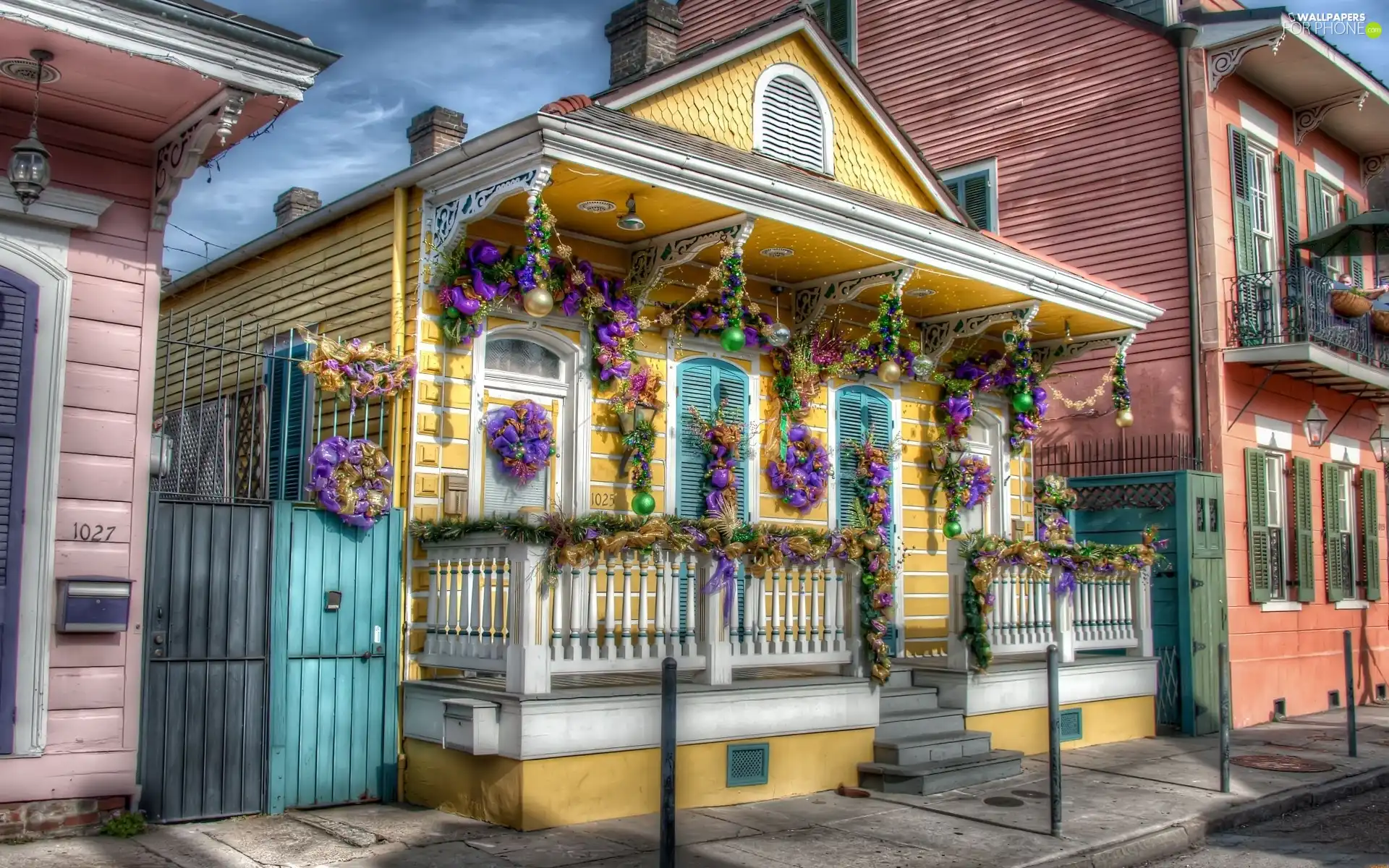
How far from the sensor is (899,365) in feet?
41.6

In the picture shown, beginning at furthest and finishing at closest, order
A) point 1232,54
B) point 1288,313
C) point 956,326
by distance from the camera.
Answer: point 1288,313, point 1232,54, point 956,326

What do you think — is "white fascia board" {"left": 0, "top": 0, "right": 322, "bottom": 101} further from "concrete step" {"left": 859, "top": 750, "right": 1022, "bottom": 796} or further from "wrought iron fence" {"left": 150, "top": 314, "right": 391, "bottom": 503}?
"concrete step" {"left": 859, "top": 750, "right": 1022, "bottom": 796}

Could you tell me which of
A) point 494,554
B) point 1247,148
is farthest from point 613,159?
point 1247,148

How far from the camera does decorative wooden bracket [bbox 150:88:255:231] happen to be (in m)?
7.04

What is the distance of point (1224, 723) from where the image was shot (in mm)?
9562

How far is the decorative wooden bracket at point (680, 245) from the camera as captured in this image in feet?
32.1

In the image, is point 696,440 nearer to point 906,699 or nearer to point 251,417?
point 906,699

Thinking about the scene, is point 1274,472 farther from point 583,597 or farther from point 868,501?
point 583,597

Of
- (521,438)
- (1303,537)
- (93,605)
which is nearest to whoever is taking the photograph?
(93,605)

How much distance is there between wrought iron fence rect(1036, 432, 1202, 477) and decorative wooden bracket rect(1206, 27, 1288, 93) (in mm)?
4276

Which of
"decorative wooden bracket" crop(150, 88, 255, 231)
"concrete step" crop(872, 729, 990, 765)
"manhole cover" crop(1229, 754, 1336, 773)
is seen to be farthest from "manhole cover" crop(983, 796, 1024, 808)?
"decorative wooden bracket" crop(150, 88, 255, 231)

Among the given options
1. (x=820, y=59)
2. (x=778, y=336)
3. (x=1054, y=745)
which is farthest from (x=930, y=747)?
(x=820, y=59)

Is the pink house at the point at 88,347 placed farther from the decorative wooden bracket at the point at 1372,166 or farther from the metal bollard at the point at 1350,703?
the decorative wooden bracket at the point at 1372,166

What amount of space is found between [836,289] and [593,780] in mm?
5341
